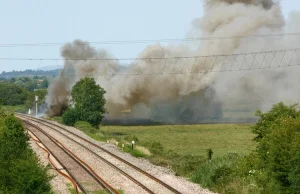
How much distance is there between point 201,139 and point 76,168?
35.3 metres

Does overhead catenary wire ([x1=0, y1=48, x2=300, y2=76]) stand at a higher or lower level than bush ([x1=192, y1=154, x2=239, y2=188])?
higher

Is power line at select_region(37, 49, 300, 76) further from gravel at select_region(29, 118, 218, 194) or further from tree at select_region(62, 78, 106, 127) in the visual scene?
gravel at select_region(29, 118, 218, 194)

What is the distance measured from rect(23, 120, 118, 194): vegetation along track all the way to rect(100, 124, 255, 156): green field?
10337 mm

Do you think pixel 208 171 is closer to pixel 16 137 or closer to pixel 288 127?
pixel 288 127

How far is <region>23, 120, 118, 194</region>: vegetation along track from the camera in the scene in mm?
27750

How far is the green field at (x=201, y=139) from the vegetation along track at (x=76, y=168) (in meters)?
10.3

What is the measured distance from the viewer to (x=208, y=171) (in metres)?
29.8

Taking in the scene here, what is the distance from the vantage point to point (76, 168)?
112 ft

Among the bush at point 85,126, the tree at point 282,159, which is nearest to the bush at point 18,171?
the tree at point 282,159

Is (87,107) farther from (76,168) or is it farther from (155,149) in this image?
(76,168)

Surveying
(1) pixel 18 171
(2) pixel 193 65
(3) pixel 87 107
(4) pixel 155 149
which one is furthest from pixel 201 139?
(1) pixel 18 171

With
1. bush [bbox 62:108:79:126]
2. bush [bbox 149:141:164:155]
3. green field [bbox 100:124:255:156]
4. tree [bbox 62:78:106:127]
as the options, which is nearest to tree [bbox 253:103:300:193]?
bush [bbox 149:141:164:155]

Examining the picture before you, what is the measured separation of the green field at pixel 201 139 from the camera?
55375mm

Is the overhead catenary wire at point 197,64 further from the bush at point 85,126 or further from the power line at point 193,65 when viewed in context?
the bush at point 85,126
